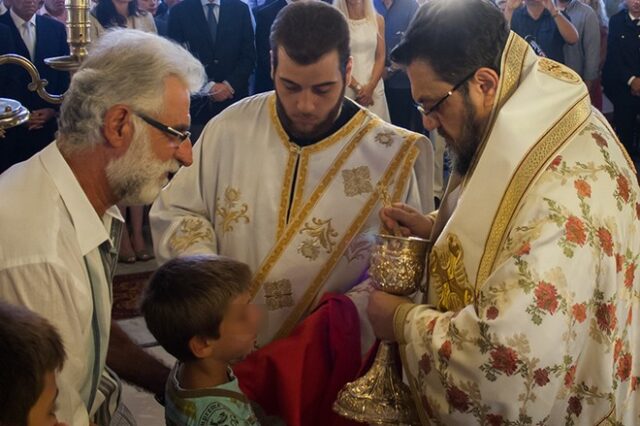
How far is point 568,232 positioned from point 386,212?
2.29ft

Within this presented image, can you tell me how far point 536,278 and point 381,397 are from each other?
1.97 ft

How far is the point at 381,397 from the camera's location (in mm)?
2508

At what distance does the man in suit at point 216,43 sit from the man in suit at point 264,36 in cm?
16

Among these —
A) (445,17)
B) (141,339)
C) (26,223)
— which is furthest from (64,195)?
(141,339)

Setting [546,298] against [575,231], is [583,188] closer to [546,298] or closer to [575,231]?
[575,231]

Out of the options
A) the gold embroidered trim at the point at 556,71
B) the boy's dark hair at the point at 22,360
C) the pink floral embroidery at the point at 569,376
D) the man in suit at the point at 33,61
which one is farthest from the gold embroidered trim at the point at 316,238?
the man in suit at the point at 33,61

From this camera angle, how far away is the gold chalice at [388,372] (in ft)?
8.11

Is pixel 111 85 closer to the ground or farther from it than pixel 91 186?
farther from it

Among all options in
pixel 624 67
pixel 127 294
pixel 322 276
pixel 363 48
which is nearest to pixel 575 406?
pixel 322 276

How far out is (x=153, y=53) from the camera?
8.09 ft

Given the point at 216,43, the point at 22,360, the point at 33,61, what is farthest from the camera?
the point at 216,43

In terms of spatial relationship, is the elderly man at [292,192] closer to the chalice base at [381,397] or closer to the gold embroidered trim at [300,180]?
the gold embroidered trim at [300,180]

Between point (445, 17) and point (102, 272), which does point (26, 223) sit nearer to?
point (102, 272)

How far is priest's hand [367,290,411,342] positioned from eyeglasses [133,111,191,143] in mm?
645
